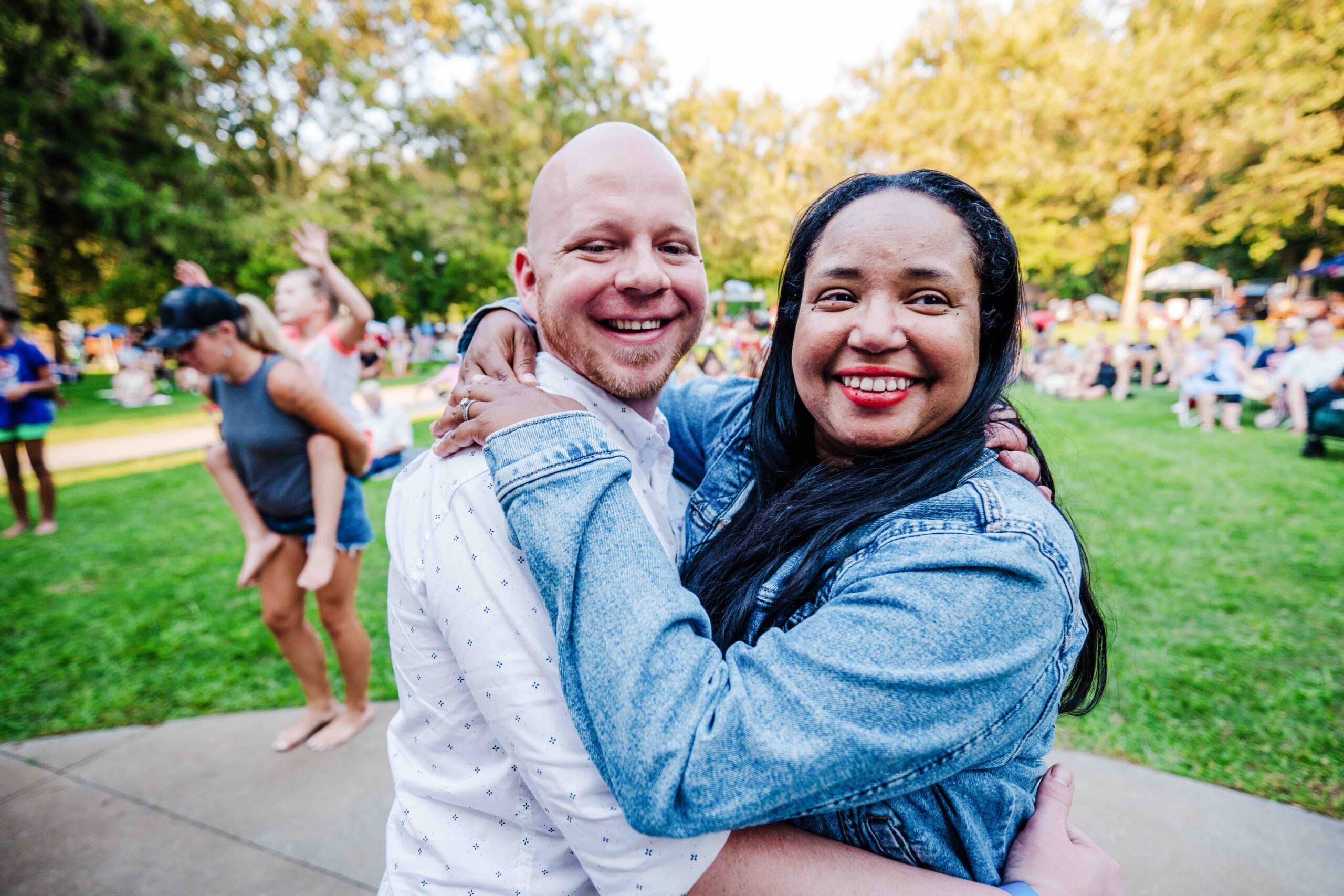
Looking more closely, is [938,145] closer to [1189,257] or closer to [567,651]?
[567,651]

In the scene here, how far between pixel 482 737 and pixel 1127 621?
→ 4720 millimetres

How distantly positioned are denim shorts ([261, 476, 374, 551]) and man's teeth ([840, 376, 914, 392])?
2.98 m

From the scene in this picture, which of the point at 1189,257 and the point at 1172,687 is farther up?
the point at 1189,257

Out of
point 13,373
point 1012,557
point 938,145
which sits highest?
point 938,145

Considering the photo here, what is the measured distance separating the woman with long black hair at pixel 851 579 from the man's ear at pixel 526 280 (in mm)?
473

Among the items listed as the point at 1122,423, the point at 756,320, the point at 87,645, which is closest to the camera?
the point at 87,645

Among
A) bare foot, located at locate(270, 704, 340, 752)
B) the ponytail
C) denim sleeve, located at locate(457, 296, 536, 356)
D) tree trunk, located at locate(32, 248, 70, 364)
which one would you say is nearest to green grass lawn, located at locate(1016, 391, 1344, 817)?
denim sleeve, located at locate(457, 296, 536, 356)

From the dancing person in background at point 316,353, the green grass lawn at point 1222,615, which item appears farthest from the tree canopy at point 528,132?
the dancing person in background at point 316,353

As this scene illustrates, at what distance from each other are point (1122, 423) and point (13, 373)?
15.4 meters

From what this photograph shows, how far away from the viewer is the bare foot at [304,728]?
3512 millimetres

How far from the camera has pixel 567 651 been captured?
42.7 inches

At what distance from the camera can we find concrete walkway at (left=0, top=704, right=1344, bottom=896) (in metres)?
2.53

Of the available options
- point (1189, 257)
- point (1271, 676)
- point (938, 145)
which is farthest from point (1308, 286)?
point (1271, 676)

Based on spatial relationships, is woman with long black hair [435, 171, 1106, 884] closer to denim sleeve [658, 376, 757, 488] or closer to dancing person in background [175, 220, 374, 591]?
denim sleeve [658, 376, 757, 488]
